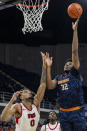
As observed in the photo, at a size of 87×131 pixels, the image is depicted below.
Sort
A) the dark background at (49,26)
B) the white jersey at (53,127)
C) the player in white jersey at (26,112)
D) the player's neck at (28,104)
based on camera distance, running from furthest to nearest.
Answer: the dark background at (49,26), the white jersey at (53,127), the player's neck at (28,104), the player in white jersey at (26,112)

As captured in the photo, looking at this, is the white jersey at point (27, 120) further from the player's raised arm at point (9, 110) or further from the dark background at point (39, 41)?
the dark background at point (39, 41)

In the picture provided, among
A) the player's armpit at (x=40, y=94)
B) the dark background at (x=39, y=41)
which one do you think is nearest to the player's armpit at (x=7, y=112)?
the player's armpit at (x=40, y=94)

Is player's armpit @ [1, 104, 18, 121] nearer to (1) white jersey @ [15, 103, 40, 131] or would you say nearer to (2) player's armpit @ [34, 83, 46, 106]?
(1) white jersey @ [15, 103, 40, 131]

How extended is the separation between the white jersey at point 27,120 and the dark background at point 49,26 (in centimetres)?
1083

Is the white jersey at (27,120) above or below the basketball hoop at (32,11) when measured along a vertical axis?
below

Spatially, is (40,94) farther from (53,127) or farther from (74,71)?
(53,127)

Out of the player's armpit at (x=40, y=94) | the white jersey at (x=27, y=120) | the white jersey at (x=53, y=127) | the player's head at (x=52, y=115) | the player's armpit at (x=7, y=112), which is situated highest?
the player's armpit at (x=40, y=94)

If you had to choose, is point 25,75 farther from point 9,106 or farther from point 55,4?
point 9,106

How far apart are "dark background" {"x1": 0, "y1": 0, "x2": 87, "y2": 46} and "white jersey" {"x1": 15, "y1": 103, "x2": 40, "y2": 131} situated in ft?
35.5

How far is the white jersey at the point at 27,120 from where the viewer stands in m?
3.79

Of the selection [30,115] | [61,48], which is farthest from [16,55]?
[30,115]

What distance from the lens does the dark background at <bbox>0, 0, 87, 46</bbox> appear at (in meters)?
14.5

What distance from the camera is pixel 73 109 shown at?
319cm

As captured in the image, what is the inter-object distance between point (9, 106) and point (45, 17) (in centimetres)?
1195
